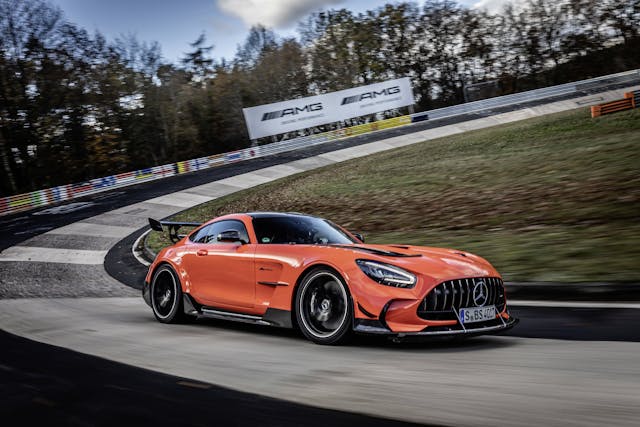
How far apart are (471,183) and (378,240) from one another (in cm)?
582

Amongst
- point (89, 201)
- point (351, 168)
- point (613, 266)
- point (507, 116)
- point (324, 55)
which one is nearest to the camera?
point (613, 266)

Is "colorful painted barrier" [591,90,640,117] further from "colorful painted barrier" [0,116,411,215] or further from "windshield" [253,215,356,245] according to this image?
"windshield" [253,215,356,245]

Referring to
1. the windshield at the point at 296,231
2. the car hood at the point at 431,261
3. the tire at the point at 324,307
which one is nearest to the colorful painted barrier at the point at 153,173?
the windshield at the point at 296,231

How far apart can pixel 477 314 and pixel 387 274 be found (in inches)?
33.5

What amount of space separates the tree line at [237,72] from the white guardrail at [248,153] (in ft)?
18.8

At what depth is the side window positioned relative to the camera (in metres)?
7.02

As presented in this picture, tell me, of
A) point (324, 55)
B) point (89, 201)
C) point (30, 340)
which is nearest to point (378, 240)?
point (30, 340)

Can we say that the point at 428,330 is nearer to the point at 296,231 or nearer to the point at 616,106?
the point at 296,231

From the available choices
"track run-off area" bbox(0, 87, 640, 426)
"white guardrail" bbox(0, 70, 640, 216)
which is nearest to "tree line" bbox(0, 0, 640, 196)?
"white guardrail" bbox(0, 70, 640, 216)

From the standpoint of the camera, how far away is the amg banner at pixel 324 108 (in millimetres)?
48375

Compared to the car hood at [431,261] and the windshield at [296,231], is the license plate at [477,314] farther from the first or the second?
the windshield at [296,231]

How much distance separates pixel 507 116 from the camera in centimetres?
4456

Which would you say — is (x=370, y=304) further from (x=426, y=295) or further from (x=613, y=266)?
(x=613, y=266)

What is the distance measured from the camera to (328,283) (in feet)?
18.6
